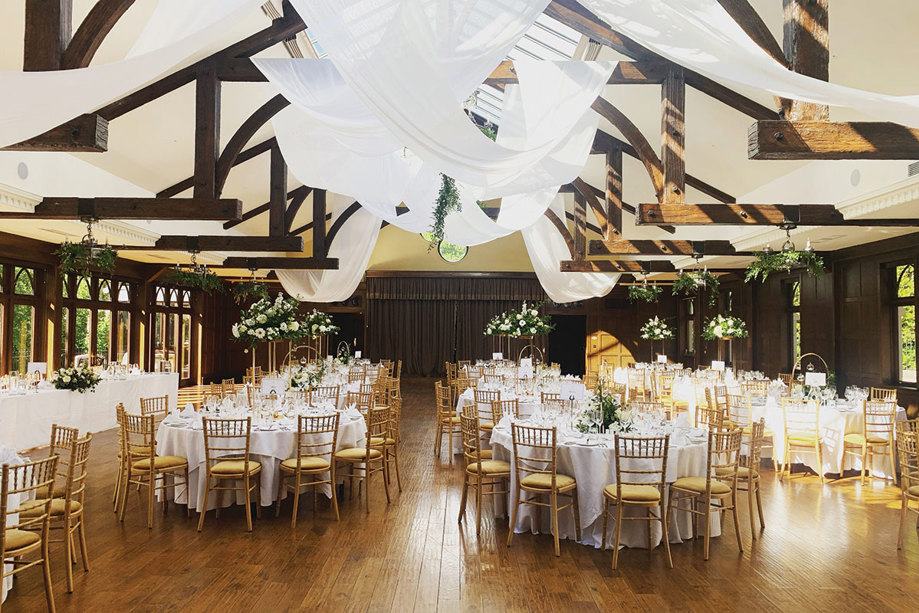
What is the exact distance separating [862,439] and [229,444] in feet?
23.4

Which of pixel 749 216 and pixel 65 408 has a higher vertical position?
pixel 749 216

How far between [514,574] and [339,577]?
127 cm

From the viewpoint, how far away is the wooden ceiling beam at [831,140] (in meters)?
3.69

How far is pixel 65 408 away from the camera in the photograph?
9.56 metres

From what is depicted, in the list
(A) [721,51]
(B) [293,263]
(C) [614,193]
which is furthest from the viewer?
(B) [293,263]

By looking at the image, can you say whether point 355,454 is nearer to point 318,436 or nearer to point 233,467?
point 318,436

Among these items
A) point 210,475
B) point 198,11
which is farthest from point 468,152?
point 210,475

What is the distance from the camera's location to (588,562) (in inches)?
201

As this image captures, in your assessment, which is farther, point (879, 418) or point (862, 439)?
point (879, 418)

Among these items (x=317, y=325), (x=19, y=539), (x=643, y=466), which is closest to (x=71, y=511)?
(x=19, y=539)

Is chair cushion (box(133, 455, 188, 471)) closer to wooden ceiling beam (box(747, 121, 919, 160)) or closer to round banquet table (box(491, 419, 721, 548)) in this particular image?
round banquet table (box(491, 419, 721, 548))

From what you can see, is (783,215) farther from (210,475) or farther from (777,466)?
(210,475)

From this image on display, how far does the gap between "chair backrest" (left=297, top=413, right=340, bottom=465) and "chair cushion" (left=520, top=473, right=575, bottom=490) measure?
1.86 metres

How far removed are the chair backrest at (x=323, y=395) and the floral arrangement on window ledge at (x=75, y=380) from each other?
3.76 metres
